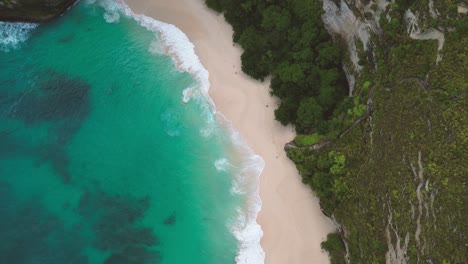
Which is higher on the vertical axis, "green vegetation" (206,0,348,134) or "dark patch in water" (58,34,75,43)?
"green vegetation" (206,0,348,134)

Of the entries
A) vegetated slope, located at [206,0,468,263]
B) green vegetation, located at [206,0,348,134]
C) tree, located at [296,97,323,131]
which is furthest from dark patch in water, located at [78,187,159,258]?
tree, located at [296,97,323,131]

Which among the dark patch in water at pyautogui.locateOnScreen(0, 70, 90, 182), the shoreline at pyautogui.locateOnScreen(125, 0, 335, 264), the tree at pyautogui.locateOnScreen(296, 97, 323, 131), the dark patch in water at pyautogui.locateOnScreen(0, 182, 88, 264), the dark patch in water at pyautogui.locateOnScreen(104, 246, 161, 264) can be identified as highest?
the tree at pyautogui.locateOnScreen(296, 97, 323, 131)

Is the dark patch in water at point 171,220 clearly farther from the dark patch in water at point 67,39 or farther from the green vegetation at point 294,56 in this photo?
the dark patch in water at point 67,39

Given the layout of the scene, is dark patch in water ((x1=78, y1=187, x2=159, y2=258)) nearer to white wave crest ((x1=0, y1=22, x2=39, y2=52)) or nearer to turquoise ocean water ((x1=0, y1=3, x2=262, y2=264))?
turquoise ocean water ((x1=0, y1=3, x2=262, y2=264))

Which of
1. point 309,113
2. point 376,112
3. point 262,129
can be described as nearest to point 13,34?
point 262,129

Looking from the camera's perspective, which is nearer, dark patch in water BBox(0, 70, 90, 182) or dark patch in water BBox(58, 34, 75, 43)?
dark patch in water BBox(0, 70, 90, 182)

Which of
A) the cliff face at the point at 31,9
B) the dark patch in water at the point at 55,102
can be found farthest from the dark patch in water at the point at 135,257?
the cliff face at the point at 31,9

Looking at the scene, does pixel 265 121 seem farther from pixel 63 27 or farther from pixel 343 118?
pixel 63 27
